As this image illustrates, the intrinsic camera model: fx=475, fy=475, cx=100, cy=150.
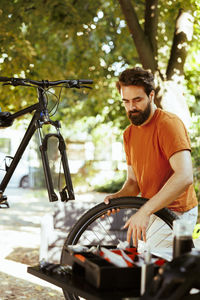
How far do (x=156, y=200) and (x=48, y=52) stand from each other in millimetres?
7446

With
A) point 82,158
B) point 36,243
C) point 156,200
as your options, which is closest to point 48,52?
point 36,243

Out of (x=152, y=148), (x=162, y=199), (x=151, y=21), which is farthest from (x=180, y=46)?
(x=162, y=199)

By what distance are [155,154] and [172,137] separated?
21 cm

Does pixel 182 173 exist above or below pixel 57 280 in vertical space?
above

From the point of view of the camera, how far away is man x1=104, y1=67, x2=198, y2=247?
90.1 inches

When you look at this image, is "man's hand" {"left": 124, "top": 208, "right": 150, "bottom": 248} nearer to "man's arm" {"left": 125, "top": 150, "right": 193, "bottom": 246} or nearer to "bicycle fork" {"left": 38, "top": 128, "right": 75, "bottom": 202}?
"man's arm" {"left": 125, "top": 150, "right": 193, "bottom": 246}

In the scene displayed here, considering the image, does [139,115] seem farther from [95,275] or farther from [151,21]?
[151,21]

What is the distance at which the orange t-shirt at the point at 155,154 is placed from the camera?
2459 millimetres

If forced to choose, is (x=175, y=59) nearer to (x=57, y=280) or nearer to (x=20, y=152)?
(x=20, y=152)

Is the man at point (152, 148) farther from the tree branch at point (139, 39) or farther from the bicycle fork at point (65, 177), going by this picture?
the tree branch at point (139, 39)

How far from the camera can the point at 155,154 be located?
255 cm

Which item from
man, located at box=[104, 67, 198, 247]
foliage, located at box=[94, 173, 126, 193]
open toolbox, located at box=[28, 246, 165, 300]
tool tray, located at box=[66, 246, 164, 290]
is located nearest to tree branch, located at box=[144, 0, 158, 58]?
man, located at box=[104, 67, 198, 247]

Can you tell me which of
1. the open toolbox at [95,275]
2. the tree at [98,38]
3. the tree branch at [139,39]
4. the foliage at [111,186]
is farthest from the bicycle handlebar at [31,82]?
the foliage at [111,186]

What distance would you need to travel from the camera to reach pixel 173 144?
232 cm
